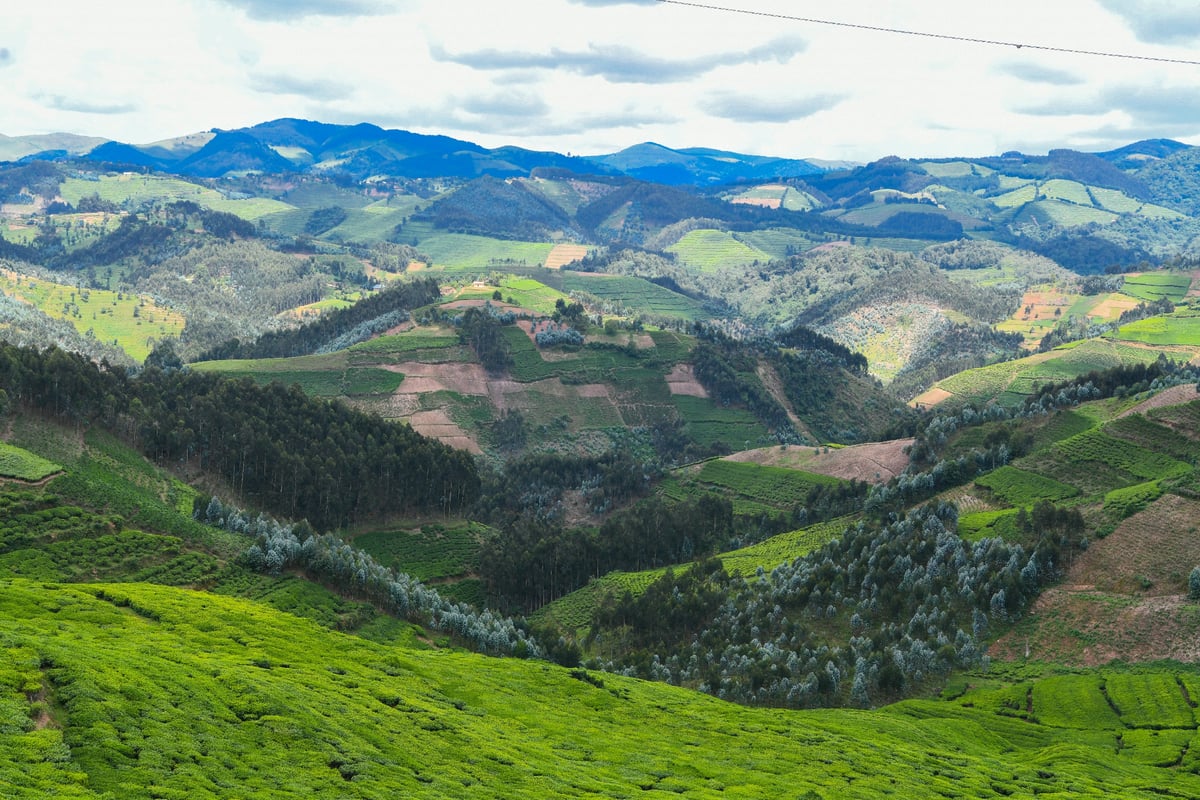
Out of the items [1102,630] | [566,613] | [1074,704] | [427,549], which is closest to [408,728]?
[1074,704]

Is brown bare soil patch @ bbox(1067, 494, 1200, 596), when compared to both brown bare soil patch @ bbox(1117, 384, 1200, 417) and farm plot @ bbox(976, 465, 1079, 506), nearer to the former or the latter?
farm plot @ bbox(976, 465, 1079, 506)

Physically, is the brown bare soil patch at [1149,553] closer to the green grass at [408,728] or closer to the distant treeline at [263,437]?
the green grass at [408,728]

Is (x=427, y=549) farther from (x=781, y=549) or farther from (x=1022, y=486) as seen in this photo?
(x=1022, y=486)

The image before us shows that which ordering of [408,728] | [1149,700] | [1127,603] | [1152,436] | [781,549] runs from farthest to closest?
[781,549], [1152,436], [1127,603], [1149,700], [408,728]

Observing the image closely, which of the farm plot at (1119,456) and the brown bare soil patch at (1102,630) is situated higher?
the farm plot at (1119,456)

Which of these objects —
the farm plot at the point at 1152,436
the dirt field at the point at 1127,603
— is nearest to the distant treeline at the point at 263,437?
the dirt field at the point at 1127,603

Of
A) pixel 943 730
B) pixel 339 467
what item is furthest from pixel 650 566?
pixel 943 730
